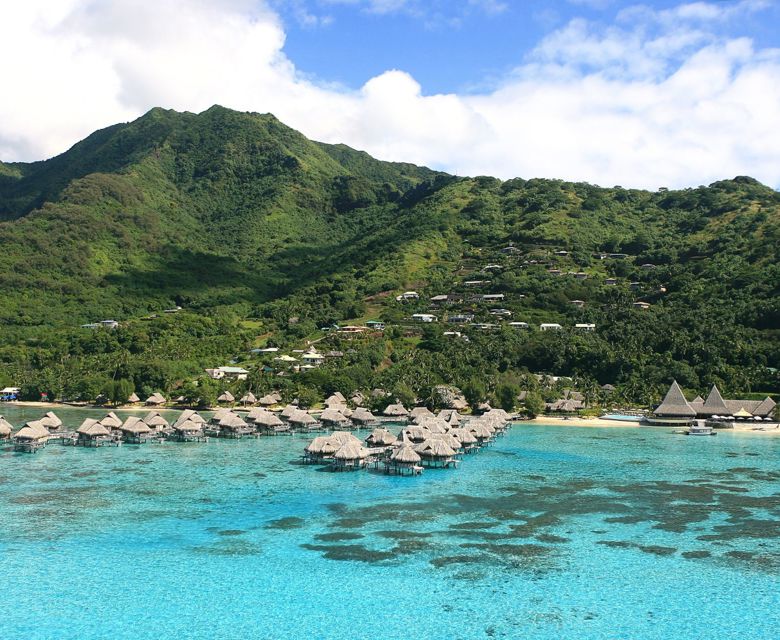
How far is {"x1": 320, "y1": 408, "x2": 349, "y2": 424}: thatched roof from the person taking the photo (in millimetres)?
66938

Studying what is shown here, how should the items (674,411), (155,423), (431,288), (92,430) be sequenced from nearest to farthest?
(92,430)
(155,423)
(674,411)
(431,288)

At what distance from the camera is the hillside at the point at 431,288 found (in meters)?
86.9

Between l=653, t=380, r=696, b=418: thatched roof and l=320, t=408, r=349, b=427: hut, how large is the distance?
3098 centimetres

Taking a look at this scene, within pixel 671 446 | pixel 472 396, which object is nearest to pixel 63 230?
pixel 472 396

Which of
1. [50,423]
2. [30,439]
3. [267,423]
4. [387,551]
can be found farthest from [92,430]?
[387,551]

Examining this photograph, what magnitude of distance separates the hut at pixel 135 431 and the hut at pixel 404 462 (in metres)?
23.5

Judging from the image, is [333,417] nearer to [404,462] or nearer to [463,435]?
[463,435]

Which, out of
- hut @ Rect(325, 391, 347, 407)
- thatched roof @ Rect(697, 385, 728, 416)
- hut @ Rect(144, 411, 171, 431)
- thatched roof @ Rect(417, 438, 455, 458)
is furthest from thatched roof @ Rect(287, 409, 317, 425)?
thatched roof @ Rect(697, 385, 728, 416)

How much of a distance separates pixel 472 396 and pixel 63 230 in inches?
4507

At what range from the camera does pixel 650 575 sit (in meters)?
27.4

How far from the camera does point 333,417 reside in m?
67.1

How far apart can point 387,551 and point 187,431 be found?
35.5 meters

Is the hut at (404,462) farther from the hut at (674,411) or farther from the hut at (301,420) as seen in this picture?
the hut at (674,411)

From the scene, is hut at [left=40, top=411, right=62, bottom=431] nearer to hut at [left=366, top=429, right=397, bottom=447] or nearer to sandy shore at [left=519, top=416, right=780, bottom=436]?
hut at [left=366, top=429, right=397, bottom=447]
